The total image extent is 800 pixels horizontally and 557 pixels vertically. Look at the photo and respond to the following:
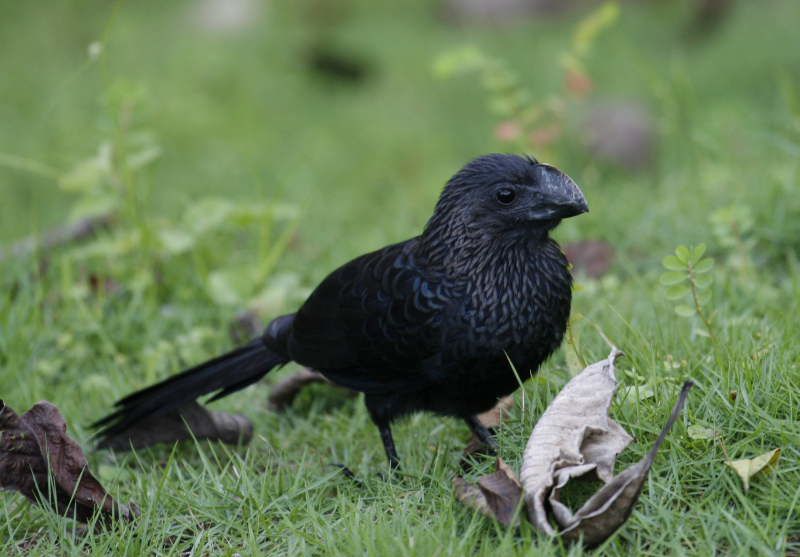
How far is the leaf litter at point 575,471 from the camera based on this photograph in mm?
2035

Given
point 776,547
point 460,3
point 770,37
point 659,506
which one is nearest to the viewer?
point 776,547

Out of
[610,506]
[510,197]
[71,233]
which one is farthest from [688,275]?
[71,233]

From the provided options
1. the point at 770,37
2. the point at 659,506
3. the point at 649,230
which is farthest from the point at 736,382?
the point at 770,37

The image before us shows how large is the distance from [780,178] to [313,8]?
657 cm

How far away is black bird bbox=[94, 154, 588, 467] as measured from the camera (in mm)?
2596

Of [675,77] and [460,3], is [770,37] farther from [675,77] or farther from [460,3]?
[675,77]

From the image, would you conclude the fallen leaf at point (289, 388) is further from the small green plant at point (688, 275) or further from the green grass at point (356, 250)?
the small green plant at point (688, 275)

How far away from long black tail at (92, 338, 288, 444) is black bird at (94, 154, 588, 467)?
245 millimetres

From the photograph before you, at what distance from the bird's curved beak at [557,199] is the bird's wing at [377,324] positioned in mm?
338

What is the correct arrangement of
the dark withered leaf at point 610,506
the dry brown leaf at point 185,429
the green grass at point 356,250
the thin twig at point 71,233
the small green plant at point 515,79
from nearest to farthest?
1. the dark withered leaf at point 610,506
2. the green grass at point 356,250
3. the dry brown leaf at point 185,429
4. the small green plant at point 515,79
5. the thin twig at point 71,233

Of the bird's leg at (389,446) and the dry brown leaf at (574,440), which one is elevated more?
the bird's leg at (389,446)

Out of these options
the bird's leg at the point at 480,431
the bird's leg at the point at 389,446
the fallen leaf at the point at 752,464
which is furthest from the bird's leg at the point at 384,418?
the fallen leaf at the point at 752,464

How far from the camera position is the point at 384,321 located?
9.04 feet

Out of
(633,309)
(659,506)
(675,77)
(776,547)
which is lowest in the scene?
(776,547)
